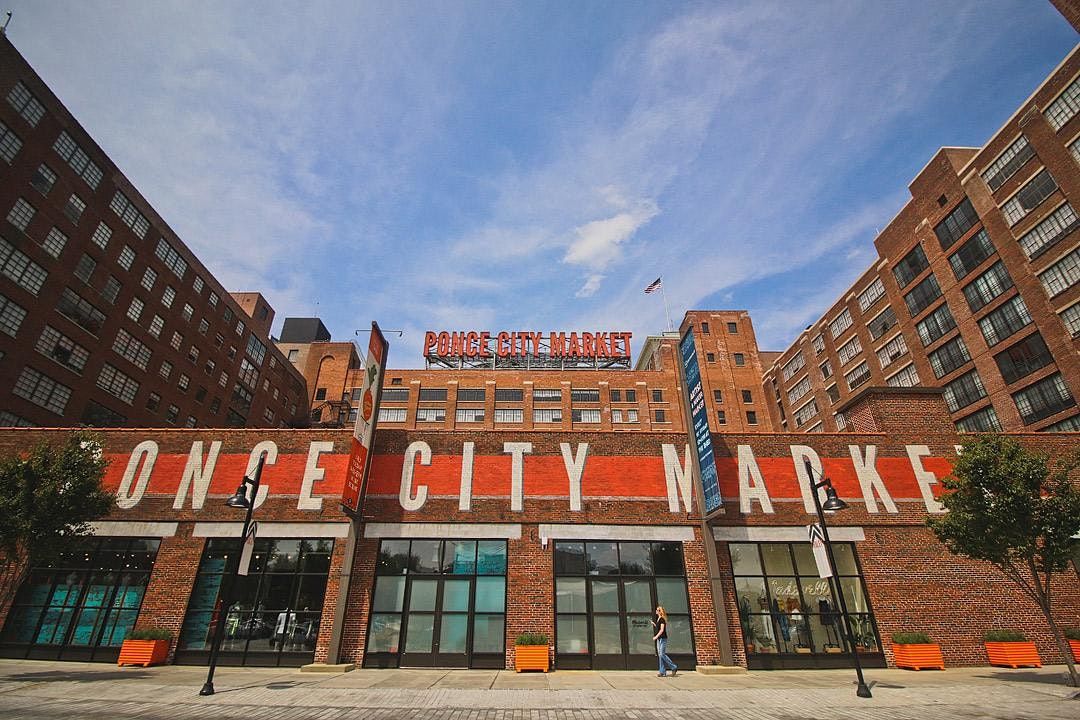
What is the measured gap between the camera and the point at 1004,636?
53.7ft

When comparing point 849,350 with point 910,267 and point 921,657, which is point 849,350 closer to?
point 910,267

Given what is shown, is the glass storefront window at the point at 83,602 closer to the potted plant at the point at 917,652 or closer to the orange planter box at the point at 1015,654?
the potted plant at the point at 917,652

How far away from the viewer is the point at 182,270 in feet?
153

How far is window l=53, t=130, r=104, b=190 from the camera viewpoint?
34.9 meters

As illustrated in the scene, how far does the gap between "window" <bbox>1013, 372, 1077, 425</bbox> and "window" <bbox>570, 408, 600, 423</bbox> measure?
38.5m

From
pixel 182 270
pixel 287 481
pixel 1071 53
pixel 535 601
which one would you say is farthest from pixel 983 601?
pixel 182 270

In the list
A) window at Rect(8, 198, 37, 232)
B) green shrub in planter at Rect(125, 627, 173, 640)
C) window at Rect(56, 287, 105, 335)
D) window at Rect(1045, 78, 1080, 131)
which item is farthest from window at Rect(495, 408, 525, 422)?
window at Rect(1045, 78, 1080, 131)

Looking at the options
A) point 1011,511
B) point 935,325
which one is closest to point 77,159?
point 1011,511

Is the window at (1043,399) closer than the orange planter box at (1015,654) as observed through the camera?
No

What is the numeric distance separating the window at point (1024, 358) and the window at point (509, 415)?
149 feet

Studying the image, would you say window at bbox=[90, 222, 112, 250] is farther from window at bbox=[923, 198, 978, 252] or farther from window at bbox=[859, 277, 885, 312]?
window at bbox=[859, 277, 885, 312]

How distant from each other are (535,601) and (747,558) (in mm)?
7864

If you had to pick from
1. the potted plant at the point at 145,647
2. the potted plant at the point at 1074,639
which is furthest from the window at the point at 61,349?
the potted plant at the point at 1074,639

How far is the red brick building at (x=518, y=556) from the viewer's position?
55.5ft
